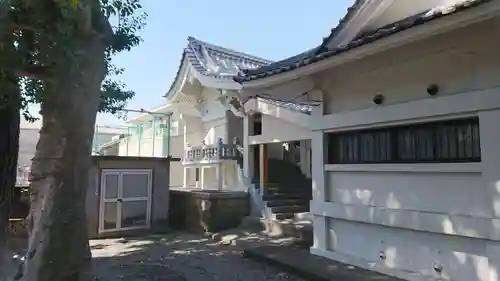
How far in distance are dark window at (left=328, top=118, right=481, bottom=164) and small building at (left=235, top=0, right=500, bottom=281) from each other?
16mm

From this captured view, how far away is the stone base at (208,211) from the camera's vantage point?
11.4 m

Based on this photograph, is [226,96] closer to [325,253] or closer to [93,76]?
[325,253]

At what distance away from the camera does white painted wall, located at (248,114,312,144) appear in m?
10.6

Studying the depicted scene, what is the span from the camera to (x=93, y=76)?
11.1 ft

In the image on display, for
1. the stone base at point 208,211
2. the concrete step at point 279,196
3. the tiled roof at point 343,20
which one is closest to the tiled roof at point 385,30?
the tiled roof at point 343,20

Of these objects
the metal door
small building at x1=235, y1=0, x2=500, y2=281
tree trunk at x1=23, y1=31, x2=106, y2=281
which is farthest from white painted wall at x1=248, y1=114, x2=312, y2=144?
tree trunk at x1=23, y1=31, x2=106, y2=281

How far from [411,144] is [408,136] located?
5.1 inches

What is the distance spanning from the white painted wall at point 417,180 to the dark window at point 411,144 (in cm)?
15

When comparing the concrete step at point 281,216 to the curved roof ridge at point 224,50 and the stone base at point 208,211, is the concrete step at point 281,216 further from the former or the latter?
the curved roof ridge at point 224,50

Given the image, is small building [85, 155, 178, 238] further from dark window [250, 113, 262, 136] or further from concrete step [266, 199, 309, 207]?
concrete step [266, 199, 309, 207]

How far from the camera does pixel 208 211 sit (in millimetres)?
11383

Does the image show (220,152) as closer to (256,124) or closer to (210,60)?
(256,124)

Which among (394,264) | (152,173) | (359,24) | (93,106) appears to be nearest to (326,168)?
(394,264)

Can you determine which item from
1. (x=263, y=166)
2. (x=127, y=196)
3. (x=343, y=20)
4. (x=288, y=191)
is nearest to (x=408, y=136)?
(x=343, y=20)
